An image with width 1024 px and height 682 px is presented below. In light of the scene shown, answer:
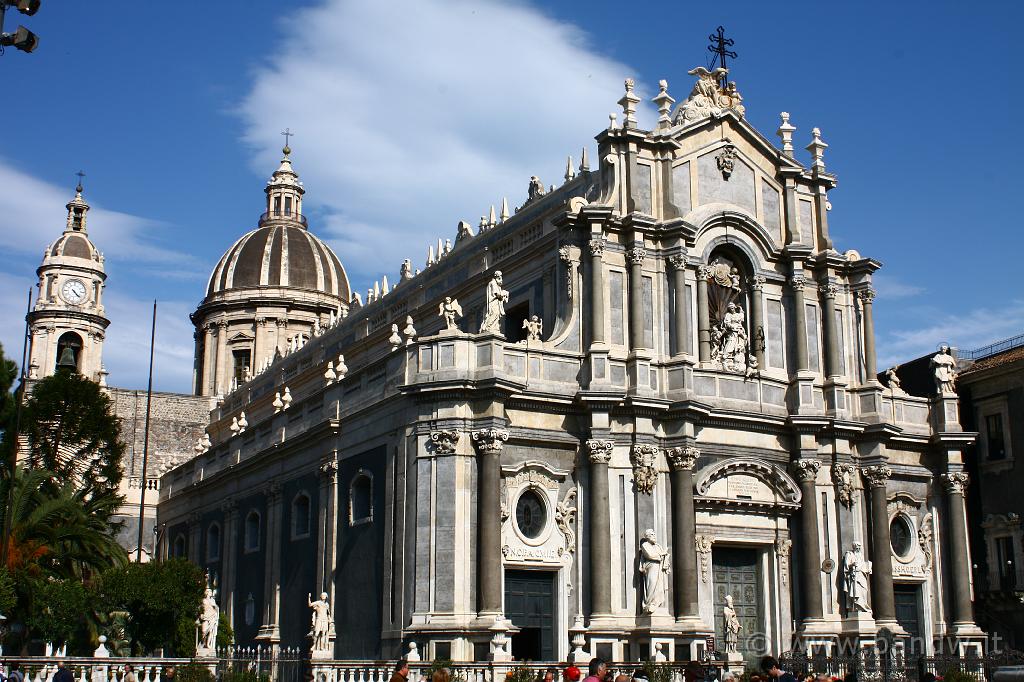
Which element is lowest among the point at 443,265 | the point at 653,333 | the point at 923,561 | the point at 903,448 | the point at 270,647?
the point at 270,647

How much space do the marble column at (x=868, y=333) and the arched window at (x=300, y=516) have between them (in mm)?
18714

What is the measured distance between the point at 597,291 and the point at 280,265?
1706 inches

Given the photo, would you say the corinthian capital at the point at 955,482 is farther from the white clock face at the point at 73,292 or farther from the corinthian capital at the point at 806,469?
the white clock face at the point at 73,292

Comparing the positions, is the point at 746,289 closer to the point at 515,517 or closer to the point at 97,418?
the point at 515,517

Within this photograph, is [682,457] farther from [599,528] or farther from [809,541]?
[809,541]

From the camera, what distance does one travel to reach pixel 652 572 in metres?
33.6

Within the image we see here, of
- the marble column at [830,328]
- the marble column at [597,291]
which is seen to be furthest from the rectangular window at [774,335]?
the marble column at [597,291]

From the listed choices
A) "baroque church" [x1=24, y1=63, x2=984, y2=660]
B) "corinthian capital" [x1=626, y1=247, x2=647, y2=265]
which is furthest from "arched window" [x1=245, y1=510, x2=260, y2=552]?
"corinthian capital" [x1=626, y1=247, x2=647, y2=265]

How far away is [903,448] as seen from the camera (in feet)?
132

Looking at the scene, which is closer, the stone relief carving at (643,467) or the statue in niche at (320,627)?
the statue in niche at (320,627)

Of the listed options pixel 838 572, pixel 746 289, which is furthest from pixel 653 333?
pixel 838 572

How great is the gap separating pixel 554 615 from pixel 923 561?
Result: 1326 centimetres

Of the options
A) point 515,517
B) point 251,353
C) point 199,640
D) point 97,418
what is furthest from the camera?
point 251,353

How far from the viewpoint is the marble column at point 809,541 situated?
3662 centimetres
